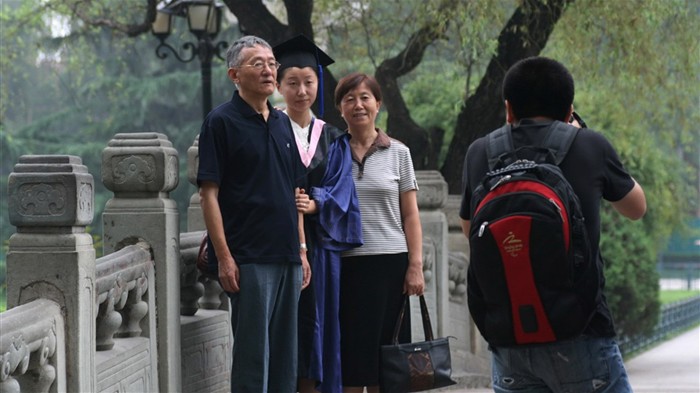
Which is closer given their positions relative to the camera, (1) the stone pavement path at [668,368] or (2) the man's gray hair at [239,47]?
(2) the man's gray hair at [239,47]

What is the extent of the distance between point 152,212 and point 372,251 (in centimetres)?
107

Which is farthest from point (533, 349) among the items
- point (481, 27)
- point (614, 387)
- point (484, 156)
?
point (481, 27)

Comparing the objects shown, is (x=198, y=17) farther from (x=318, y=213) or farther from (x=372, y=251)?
(x=318, y=213)

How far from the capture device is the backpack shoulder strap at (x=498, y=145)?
4500 millimetres

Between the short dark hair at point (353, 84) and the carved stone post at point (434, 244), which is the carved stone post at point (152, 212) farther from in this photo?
the carved stone post at point (434, 244)

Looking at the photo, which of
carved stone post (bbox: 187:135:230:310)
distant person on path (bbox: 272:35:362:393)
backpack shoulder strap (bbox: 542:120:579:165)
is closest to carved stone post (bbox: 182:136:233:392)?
carved stone post (bbox: 187:135:230:310)

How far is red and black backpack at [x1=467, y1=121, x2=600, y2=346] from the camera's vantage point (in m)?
4.24

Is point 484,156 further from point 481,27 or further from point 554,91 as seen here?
point 481,27

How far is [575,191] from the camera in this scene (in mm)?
4465

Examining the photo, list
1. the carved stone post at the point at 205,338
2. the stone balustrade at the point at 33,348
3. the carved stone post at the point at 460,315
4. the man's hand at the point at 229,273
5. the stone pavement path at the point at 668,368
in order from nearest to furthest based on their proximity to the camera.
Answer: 1. the stone balustrade at the point at 33,348
2. the man's hand at the point at 229,273
3. the carved stone post at the point at 205,338
4. the carved stone post at the point at 460,315
5. the stone pavement path at the point at 668,368

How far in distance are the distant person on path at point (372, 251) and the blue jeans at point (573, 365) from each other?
8.05 ft

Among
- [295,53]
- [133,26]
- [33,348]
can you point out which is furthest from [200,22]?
[33,348]

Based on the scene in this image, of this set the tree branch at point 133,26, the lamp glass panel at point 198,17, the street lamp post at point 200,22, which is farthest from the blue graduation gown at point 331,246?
the tree branch at point 133,26

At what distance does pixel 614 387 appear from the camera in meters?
4.36
